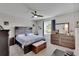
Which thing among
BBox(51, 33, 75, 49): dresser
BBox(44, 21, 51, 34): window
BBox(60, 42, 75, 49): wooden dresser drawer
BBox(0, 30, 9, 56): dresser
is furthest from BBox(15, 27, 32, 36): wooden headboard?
BBox(60, 42, 75, 49): wooden dresser drawer

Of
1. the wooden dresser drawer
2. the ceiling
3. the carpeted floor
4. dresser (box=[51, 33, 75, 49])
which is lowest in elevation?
the carpeted floor

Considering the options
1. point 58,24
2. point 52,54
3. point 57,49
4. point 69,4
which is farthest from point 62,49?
point 69,4

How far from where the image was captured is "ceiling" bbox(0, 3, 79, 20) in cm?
187

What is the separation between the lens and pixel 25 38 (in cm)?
195

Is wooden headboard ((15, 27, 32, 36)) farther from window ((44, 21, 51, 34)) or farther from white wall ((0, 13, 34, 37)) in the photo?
window ((44, 21, 51, 34))

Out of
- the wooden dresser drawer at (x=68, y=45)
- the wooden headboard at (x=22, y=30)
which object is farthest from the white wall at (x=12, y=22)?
the wooden dresser drawer at (x=68, y=45)

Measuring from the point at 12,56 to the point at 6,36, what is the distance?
0.45 metres

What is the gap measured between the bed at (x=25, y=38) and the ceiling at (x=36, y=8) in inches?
13.2

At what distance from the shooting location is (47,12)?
2004 mm

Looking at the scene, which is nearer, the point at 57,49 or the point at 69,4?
the point at 69,4

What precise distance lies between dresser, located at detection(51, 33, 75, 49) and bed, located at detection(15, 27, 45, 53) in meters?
0.27

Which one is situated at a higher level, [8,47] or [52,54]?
[8,47]

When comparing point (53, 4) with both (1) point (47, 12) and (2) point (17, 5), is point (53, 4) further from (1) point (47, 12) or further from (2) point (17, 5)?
(2) point (17, 5)

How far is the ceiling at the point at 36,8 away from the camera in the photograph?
187 centimetres
